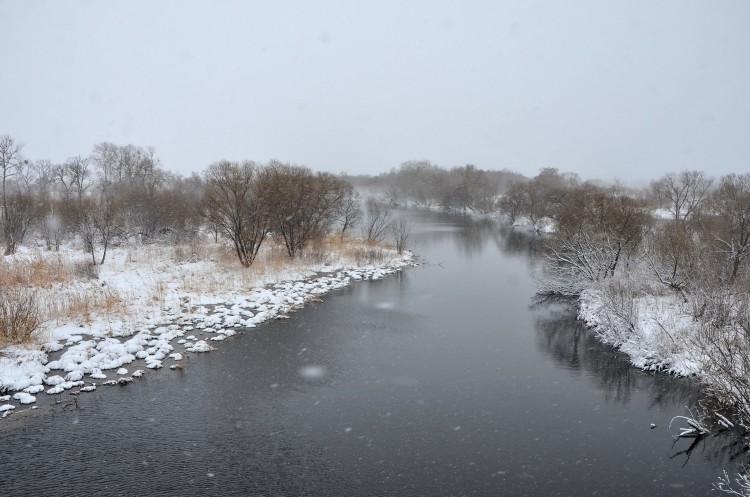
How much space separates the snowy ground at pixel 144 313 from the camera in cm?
1243

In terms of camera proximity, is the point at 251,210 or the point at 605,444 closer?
the point at 605,444

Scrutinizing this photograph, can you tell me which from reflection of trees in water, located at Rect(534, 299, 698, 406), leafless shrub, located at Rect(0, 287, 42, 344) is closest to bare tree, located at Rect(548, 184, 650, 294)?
reflection of trees in water, located at Rect(534, 299, 698, 406)

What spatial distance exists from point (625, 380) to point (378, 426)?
8.19 m

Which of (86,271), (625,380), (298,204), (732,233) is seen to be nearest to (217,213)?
(298,204)

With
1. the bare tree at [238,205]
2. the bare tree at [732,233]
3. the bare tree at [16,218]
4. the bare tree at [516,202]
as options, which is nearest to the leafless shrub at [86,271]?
the bare tree at [238,205]

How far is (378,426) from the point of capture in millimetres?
10734

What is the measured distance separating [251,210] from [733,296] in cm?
2371

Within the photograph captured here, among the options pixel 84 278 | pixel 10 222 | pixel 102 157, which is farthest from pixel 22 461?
pixel 102 157

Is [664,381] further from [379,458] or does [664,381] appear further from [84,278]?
[84,278]

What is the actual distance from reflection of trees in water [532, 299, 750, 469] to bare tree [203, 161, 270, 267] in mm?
17279

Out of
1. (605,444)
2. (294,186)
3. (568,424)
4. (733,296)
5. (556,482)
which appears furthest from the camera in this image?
(294,186)

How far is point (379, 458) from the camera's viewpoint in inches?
372

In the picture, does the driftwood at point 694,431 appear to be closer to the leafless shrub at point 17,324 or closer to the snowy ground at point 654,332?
the snowy ground at point 654,332

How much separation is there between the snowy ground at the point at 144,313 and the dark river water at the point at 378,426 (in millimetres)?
1062
